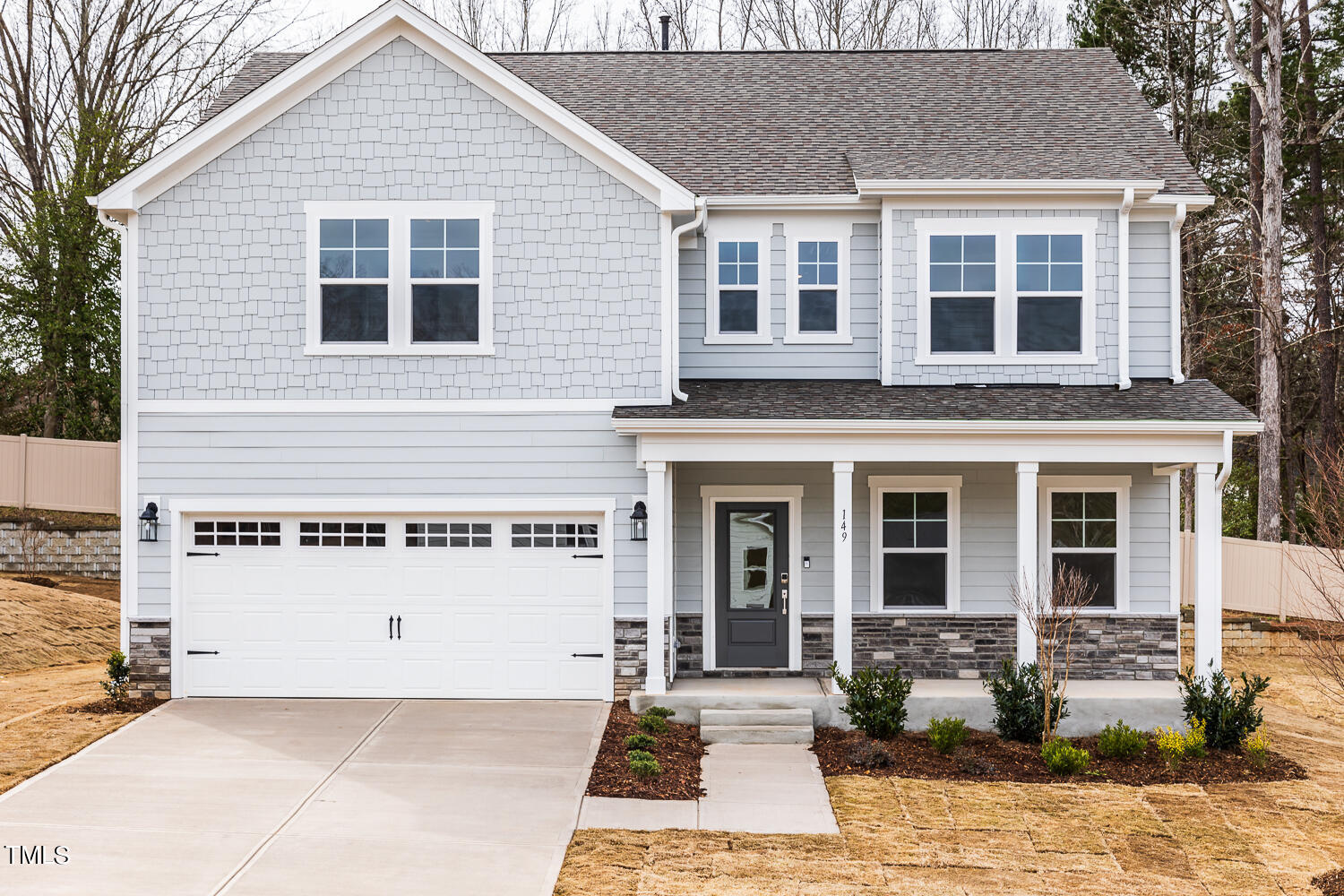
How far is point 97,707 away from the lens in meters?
11.4

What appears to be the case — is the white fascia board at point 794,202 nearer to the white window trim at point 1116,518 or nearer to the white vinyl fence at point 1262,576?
the white window trim at point 1116,518

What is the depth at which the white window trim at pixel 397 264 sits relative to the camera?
39.0 ft

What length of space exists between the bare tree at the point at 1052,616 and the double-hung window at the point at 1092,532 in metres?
0.15

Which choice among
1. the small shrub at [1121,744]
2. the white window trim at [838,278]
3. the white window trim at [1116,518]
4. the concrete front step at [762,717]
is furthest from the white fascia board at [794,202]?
the small shrub at [1121,744]

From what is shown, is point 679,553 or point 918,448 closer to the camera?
point 918,448

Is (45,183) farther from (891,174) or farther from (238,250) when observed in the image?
(891,174)

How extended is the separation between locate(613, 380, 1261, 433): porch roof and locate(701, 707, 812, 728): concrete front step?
2975 millimetres

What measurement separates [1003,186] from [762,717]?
6.41 metres

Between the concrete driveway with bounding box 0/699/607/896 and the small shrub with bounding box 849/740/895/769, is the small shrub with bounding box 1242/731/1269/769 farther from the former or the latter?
the concrete driveway with bounding box 0/699/607/896

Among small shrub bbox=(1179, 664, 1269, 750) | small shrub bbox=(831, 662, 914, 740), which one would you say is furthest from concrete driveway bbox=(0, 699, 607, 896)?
small shrub bbox=(1179, 664, 1269, 750)

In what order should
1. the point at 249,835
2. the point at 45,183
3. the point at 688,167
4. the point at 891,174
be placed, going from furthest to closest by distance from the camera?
the point at 45,183, the point at 688,167, the point at 891,174, the point at 249,835

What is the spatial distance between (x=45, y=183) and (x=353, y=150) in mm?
16305

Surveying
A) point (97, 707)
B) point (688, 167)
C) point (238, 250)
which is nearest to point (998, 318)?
point (688, 167)

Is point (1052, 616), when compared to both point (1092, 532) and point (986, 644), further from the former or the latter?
point (1092, 532)
